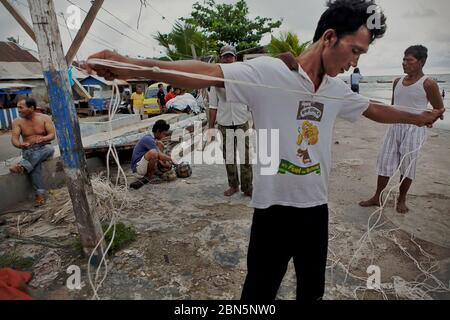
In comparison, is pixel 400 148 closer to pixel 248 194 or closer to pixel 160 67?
pixel 248 194

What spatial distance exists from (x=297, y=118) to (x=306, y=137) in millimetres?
105

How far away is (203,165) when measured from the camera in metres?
6.20

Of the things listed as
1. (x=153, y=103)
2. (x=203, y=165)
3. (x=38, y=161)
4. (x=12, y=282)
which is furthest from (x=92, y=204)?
(x=153, y=103)

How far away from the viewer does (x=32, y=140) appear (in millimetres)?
4430

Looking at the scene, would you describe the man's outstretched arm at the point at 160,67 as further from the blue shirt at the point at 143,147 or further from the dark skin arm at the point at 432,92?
the blue shirt at the point at 143,147

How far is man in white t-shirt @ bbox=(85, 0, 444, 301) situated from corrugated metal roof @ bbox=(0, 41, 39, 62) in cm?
2451

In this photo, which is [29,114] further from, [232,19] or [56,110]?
[232,19]

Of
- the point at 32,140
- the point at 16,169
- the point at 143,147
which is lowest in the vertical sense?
the point at 16,169

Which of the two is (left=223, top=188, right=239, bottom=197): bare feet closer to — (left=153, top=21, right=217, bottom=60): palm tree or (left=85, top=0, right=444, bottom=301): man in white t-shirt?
(left=85, top=0, right=444, bottom=301): man in white t-shirt

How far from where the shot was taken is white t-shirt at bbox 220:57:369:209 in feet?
4.30

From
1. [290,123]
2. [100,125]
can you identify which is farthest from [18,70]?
[290,123]

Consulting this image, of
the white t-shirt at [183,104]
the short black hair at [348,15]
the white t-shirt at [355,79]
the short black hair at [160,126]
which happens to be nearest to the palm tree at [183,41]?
the white t-shirt at [183,104]

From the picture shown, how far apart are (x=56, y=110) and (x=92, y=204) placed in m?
0.89

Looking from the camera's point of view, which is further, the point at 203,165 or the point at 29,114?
the point at 203,165
